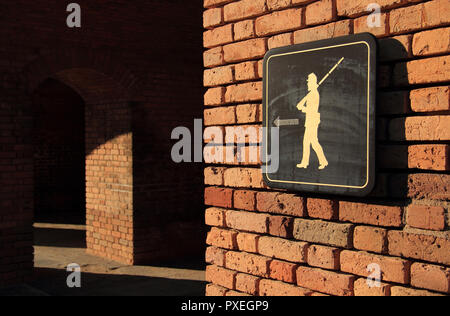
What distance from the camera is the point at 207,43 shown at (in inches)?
117

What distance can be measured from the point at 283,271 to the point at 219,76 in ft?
3.60

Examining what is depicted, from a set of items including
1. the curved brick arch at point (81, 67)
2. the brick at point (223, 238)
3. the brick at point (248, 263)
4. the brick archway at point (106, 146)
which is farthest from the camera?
the brick archway at point (106, 146)

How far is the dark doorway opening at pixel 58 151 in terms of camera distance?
12406 mm

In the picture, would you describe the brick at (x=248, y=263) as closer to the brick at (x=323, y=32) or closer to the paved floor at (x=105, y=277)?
the brick at (x=323, y=32)

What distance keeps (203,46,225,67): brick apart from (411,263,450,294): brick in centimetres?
147

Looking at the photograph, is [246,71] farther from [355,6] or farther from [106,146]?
[106,146]

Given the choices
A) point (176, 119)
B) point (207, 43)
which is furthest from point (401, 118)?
point (176, 119)

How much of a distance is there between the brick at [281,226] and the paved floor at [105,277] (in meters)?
3.56

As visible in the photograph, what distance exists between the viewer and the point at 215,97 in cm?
291

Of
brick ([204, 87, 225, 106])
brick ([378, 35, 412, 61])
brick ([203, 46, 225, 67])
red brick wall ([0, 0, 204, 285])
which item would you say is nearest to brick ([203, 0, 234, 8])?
brick ([203, 46, 225, 67])

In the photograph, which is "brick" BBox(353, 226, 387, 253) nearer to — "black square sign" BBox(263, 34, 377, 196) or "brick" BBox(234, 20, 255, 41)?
"black square sign" BBox(263, 34, 377, 196)

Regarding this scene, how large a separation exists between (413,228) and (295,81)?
860mm

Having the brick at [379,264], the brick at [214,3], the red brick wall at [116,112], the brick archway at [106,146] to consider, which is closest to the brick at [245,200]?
the brick at [379,264]

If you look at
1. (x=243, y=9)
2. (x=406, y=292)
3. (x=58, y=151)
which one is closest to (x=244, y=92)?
(x=243, y=9)
